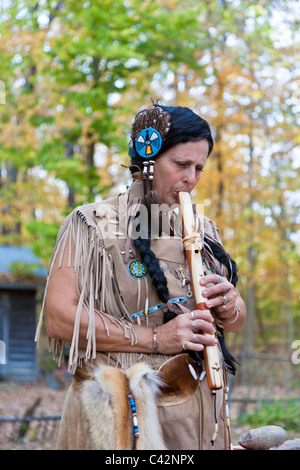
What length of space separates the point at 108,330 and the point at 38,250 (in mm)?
10645

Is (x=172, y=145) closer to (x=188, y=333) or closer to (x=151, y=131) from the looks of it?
(x=151, y=131)

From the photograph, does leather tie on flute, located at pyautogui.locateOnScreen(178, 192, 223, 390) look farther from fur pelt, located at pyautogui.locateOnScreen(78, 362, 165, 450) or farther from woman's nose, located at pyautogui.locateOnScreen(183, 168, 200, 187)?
fur pelt, located at pyautogui.locateOnScreen(78, 362, 165, 450)

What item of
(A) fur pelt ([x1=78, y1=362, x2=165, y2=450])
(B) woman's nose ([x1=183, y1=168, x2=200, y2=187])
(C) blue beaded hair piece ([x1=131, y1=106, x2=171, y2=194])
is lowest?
(A) fur pelt ([x1=78, y1=362, x2=165, y2=450])

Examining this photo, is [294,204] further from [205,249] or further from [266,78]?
[205,249]

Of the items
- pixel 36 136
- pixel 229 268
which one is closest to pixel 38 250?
pixel 36 136

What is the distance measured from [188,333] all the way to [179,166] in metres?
0.63

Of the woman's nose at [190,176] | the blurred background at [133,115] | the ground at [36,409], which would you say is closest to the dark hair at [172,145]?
the woman's nose at [190,176]

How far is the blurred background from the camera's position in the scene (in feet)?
38.3

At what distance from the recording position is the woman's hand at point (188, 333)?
185 cm

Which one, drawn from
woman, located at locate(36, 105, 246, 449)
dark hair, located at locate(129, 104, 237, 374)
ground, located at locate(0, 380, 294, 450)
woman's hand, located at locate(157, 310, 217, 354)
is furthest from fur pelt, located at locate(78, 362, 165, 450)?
ground, located at locate(0, 380, 294, 450)

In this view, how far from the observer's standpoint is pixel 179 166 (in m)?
2.05

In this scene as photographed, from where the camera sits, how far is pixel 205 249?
86.3 inches

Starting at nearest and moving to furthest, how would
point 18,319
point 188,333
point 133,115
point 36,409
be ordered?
point 188,333 < point 36,409 < point 133,115 < point 18,319

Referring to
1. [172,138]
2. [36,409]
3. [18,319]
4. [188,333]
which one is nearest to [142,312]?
[188,333]
